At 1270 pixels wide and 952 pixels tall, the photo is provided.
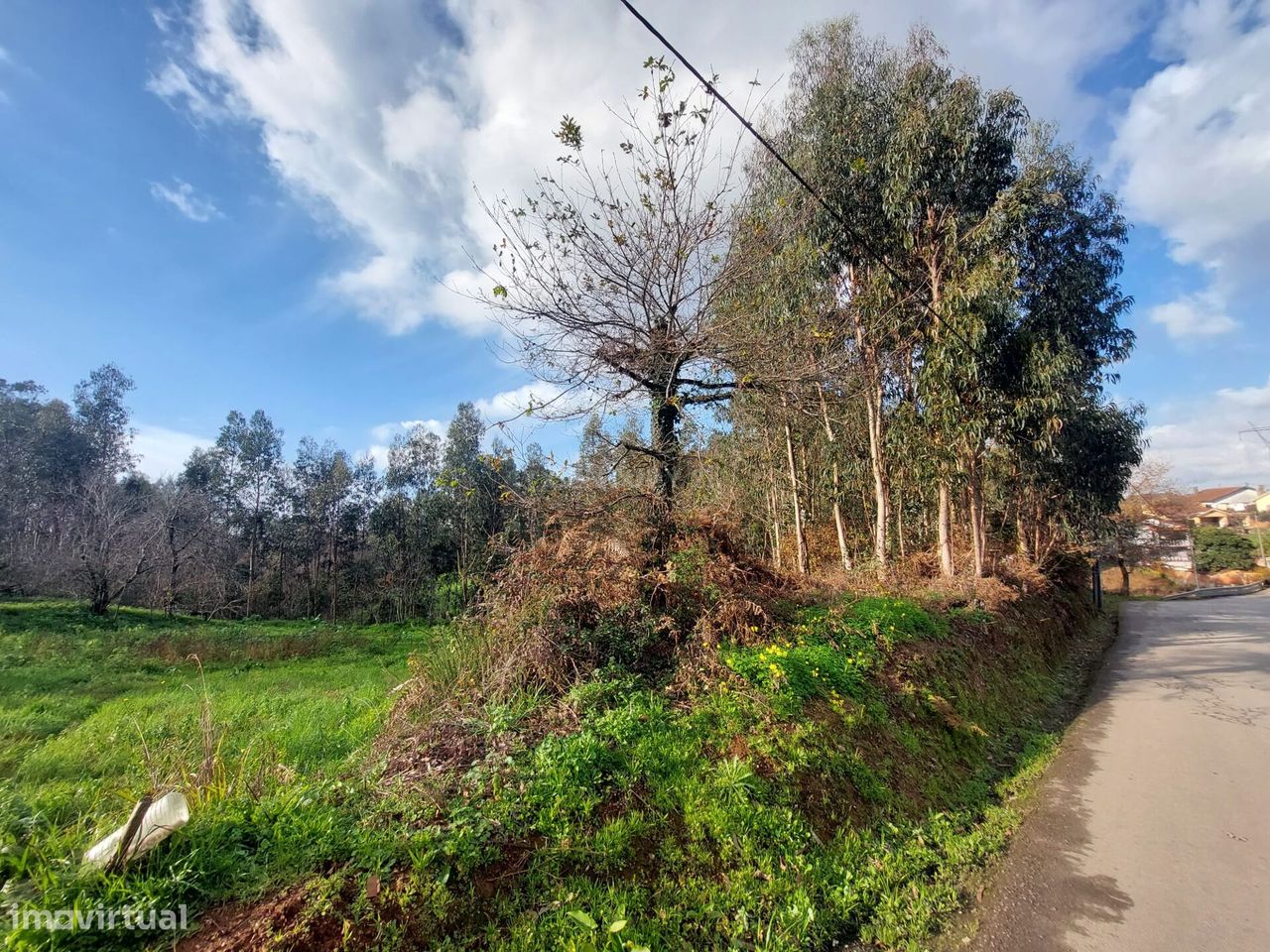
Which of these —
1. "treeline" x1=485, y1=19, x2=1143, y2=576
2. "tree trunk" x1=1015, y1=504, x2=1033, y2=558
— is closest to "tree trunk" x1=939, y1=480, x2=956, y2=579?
"treeline" x1=485, y1=19, x2=1143, y2=576

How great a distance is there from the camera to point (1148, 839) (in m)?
3.59

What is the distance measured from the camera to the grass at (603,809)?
2.11 m

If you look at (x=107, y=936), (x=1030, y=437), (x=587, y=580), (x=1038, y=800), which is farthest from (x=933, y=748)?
(x=1030, y=437)

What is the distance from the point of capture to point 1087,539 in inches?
612

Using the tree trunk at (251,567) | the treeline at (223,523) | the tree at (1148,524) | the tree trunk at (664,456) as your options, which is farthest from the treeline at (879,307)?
the tree trunk at (251,567)

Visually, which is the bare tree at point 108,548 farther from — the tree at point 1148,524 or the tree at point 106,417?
the tree at point 1148,524

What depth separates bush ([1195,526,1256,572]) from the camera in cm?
3416

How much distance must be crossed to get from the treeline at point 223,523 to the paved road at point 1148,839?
45.4 feet

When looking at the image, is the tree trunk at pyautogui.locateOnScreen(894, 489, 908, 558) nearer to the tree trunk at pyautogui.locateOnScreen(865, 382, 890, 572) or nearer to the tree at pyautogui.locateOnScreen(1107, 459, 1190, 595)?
the tree trunk at pyautogui.locateOnScreen(865, 382, 890, 572)

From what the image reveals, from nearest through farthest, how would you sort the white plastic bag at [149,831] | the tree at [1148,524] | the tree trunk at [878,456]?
the white plastic bag at [149,831] < the tree trunk at [878,456] < the tree at [1148,524]

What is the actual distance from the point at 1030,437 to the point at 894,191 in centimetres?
Answer: 529

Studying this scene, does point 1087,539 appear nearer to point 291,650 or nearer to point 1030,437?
point 1030,437

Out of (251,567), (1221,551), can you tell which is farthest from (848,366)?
(1221,551)

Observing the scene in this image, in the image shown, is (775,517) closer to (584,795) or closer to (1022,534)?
(1022,534)
